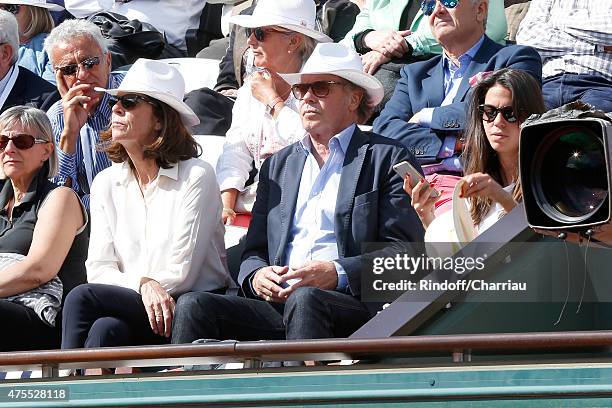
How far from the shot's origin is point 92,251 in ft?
19.1

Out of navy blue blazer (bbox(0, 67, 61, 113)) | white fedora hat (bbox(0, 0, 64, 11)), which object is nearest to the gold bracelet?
navy blue blazer (bbox(0, 67, 61, 113))

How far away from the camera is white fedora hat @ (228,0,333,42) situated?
6.60 m

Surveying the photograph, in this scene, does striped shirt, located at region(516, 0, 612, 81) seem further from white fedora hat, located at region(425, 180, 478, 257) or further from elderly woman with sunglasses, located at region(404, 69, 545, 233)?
white fedora hat, located at region(425, 180, 478, 257)

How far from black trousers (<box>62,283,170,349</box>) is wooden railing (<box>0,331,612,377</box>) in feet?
1.41

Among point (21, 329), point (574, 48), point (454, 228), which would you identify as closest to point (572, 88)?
point (574, 48)

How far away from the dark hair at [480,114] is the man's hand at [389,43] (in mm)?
1587

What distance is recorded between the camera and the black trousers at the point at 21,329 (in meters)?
5.70

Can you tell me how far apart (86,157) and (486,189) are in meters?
2.48

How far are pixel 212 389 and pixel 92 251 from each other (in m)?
1.29

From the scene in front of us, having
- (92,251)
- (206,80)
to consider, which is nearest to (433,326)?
(92,251)

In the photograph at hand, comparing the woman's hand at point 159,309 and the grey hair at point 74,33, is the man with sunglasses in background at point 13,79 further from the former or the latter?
the woman's hand at point 159,309

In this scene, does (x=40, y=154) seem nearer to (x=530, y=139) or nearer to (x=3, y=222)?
(x=3, y=222)

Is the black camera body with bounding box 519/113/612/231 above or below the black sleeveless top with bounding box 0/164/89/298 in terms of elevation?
above

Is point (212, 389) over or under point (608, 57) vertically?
under
